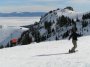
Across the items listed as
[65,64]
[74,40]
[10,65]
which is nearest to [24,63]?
[10,65]

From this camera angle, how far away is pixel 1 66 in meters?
24.0

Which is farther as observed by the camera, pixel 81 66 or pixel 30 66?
pixel 30 66

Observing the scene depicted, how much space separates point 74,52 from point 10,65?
778 centimetres

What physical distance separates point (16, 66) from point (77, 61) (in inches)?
173

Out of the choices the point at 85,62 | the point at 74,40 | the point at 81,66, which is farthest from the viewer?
the point at 74,40

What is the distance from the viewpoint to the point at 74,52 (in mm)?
30000

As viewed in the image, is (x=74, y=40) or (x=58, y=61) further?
(x=74, y=40)

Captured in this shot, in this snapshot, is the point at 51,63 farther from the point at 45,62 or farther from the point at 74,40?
the point at 74,40

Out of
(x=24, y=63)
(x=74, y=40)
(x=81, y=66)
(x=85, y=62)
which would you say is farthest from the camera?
(x=74, y=40)

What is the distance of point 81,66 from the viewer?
2173cm

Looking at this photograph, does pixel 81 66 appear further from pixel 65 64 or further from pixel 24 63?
pixel 24 63

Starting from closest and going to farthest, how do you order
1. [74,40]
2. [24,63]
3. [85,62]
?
[85,62] < [24,63] < [74,40]

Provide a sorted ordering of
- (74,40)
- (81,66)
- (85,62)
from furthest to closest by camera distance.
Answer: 1. (74,40)
2. (85,62)
3. (81,66)

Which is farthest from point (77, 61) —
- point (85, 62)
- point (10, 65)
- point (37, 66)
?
point (10, 65)
